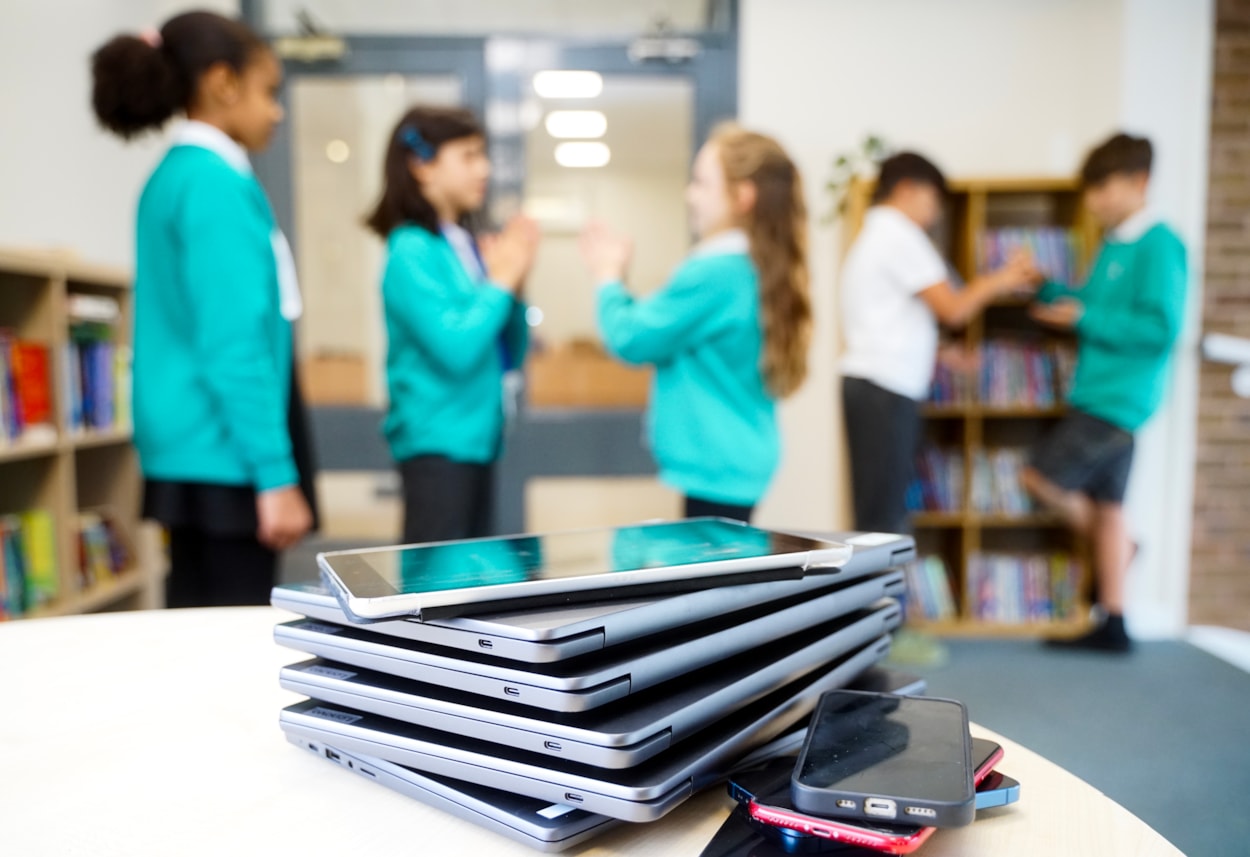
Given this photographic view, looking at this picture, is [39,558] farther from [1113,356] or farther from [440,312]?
[1113,356]

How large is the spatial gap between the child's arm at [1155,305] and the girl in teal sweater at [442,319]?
2.20 metres

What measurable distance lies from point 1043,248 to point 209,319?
3.04 meters

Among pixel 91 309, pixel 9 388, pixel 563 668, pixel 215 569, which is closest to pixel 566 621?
pixel 563 668

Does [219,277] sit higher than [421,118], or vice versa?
[421,118]

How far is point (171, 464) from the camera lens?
5.10 ft

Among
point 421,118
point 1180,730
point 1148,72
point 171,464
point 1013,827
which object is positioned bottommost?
point 1180,730

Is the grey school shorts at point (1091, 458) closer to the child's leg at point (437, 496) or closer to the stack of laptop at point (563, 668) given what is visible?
the child's leg at point (437, 496)

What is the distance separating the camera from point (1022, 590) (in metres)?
3.44

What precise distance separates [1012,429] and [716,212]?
7.39ft

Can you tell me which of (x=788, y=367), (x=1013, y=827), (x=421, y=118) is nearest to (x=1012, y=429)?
(x=788, y=367)

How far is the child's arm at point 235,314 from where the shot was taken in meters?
1.48

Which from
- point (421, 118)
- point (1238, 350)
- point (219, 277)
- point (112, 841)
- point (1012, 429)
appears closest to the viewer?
point (112, 841)

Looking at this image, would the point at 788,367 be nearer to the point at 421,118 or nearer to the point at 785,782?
the point at 421,118

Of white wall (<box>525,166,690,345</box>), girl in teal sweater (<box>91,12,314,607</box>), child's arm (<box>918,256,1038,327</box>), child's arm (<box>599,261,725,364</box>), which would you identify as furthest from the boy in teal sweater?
girl in teal sweater (<box>91,12,314,607</box>)
